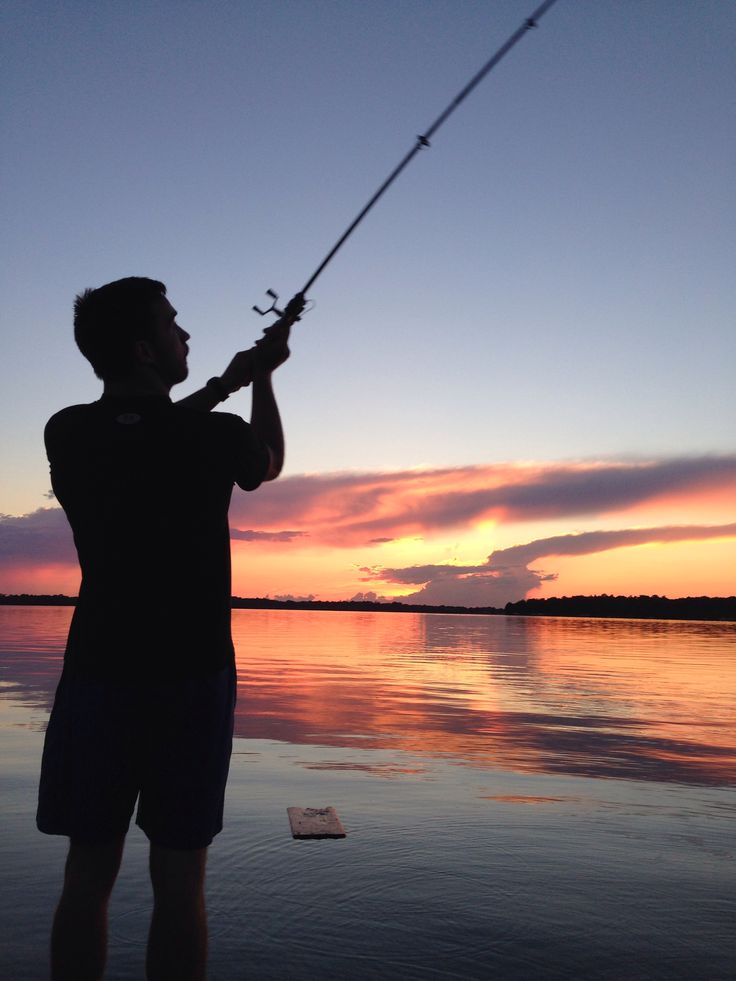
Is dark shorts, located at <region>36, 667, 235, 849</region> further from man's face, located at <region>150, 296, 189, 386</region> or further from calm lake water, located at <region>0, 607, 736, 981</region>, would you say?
calm lake water, located at <region>0, 607, 736, 981</region>

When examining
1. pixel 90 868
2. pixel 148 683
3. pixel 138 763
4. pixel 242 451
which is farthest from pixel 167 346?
pixel 90 868

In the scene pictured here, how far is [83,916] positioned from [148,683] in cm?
57

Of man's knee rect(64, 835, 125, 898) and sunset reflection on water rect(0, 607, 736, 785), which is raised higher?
man's knee rect(64, 835, 125, 898)

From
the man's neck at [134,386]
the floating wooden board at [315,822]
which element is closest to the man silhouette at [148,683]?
the man's neck at [134,386]

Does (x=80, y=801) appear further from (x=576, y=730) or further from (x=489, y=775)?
(x=576, y=730)

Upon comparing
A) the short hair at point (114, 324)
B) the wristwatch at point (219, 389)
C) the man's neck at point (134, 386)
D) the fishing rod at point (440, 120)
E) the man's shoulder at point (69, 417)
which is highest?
the fishing rod at point (440, 120)

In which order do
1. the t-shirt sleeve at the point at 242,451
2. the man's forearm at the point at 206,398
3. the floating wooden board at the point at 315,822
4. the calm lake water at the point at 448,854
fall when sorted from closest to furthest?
the t-shirt sleeve at the point at 242,451
the man's forearm at the point at 206,398
the calm lake water at the point at 448,854
the floating wooden board at the point at 315,822

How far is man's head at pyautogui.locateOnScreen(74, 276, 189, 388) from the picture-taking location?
7.26 ft

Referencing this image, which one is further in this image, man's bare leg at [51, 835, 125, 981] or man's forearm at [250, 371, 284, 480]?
man's forearm at [250, 371, 284, 480]

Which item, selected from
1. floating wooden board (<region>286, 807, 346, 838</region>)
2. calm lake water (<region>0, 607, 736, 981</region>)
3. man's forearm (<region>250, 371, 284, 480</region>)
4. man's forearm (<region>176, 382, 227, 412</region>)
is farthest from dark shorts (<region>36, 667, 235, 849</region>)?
floating wooden board (<region>286, 807, 346, 838</region>)

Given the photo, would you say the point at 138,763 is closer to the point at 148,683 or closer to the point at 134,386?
the point at 148,683

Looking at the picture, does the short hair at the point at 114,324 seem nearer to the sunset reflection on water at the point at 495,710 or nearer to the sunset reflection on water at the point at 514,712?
the sunset reflection on water at the point at 495,710

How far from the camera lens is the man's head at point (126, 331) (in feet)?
7.26

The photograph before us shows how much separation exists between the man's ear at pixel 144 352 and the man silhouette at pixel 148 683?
0.22m
